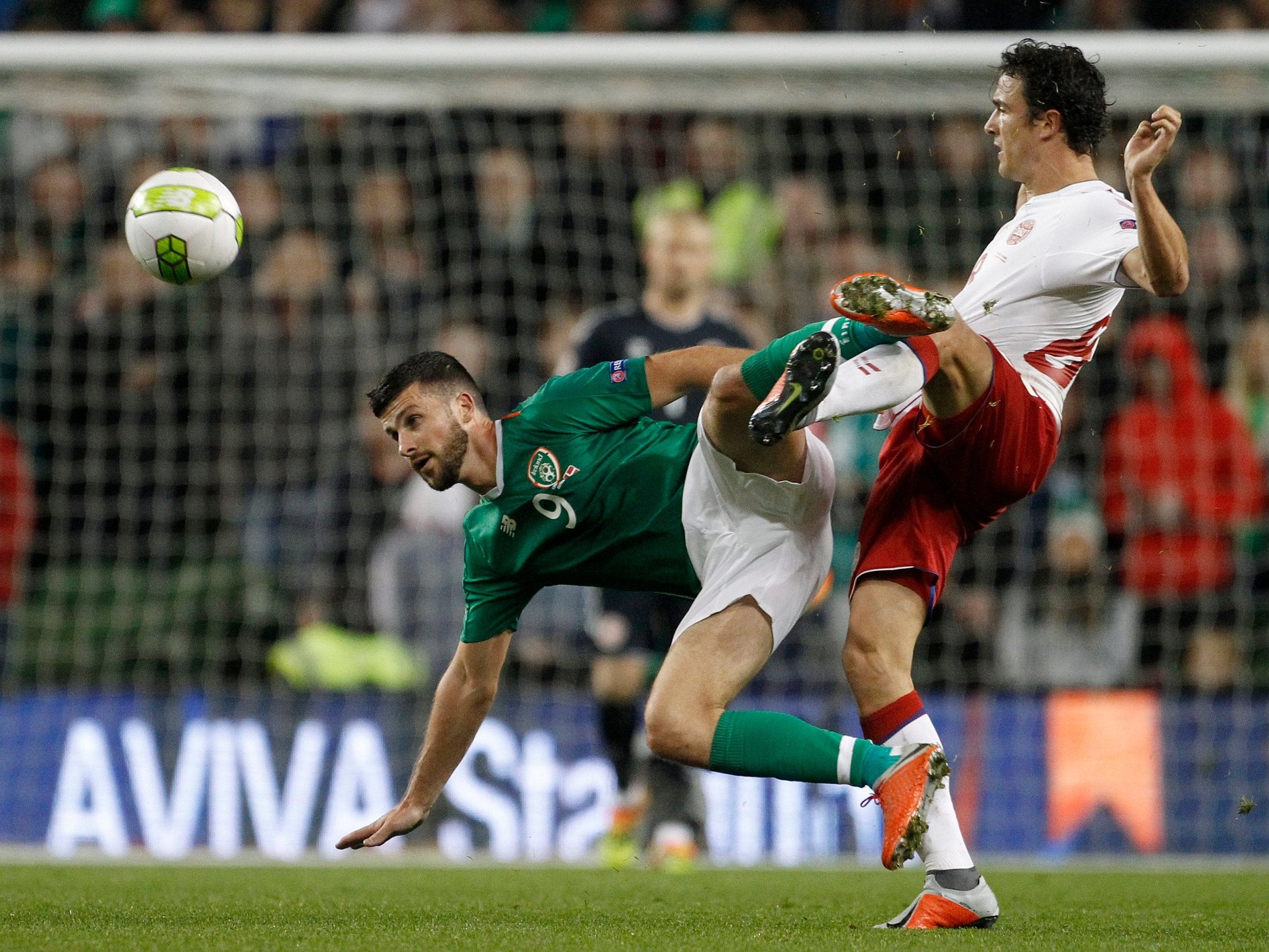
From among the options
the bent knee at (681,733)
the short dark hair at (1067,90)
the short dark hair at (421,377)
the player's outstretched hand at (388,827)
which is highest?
the short dark hair at (1067,90)

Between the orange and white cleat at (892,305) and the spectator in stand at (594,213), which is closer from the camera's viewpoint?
the orange and white cleat at (892,305)

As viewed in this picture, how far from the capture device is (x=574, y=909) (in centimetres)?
472

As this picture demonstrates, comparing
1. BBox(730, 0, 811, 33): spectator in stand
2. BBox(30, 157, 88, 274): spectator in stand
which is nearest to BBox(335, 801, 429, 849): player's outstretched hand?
BBox(30, 157, 88, 274): spectator in stand

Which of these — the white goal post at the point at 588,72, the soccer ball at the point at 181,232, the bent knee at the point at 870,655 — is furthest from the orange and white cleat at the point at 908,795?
the white goal post at the point at 588,72

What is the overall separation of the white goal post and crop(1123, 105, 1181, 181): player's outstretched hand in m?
3.04

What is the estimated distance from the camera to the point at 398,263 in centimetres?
Result: 918

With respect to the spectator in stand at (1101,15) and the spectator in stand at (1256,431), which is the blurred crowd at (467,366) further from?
the spectator in stand at (1101,15)

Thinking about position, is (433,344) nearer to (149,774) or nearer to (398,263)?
(398,263)

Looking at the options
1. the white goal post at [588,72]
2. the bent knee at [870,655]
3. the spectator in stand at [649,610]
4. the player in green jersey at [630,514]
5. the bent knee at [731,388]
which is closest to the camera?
the bent knee at [731,388]

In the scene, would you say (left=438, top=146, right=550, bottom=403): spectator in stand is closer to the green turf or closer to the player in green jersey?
the green turf

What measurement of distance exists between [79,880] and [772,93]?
4.69 m

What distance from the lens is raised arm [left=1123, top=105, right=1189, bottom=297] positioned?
398 centimetres

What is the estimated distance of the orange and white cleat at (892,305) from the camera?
382 cm

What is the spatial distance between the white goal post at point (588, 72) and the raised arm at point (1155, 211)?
3049 millimetres
